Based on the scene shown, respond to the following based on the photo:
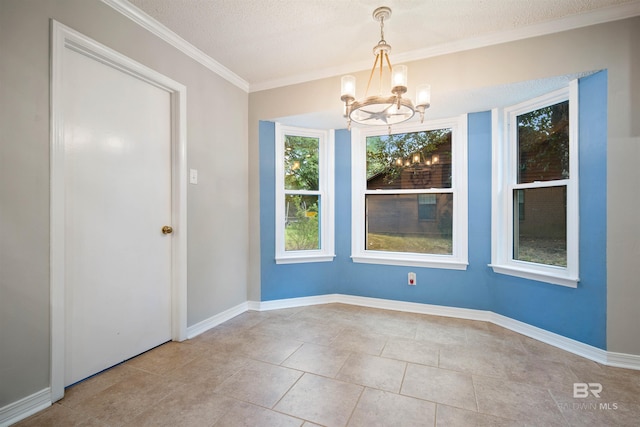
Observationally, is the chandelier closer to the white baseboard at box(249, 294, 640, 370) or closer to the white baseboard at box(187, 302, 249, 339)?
the white baseboard at box(249, 294, 640, 370)

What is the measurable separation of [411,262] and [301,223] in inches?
52.6

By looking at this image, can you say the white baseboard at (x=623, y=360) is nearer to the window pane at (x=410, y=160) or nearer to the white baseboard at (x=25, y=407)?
the window pane at (x=410, y=160)

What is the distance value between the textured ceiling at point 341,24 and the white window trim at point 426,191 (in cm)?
79

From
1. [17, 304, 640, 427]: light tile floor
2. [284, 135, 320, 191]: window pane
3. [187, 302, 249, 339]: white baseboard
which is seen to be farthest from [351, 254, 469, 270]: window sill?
[187, 302, 249, 339]: white baseboard

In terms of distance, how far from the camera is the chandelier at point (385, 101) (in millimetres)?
1646

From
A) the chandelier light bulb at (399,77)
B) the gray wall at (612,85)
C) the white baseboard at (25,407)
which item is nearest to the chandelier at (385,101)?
the chandelier light bulb at (399,77)

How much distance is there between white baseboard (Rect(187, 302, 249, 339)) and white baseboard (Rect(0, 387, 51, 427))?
3.20ft

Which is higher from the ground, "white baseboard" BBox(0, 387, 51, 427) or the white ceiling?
the white ceiling

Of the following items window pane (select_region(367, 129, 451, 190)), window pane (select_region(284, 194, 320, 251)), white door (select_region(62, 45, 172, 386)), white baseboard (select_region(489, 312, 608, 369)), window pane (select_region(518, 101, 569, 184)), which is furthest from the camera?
window pane (select_region(284, 194, 320, 251))

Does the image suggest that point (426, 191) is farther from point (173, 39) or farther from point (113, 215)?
point (113, 215)

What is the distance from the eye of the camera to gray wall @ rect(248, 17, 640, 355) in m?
1.99

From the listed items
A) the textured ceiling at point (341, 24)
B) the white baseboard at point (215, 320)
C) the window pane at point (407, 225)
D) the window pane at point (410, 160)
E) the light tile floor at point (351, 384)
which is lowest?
A: the light tile floor at point (351, 384)

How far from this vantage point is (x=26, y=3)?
1519 mm

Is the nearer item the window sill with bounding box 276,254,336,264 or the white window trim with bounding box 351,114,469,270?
the white window trim with bounding box 351,114,469,270
